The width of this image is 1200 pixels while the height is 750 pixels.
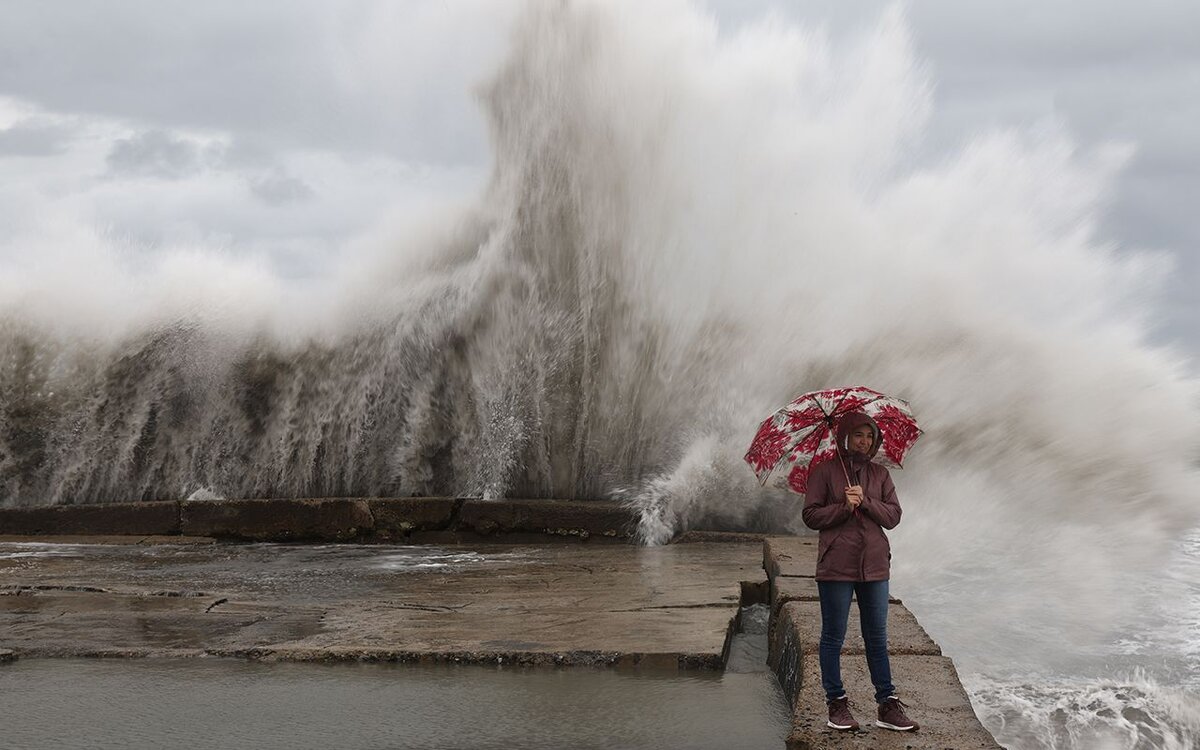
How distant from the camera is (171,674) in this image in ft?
16.2

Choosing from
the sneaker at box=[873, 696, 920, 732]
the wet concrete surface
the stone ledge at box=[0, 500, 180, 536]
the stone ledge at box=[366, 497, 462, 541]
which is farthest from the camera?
the stone ledge at box=[0, 500, 180, 536]

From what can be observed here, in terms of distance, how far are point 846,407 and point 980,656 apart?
7.87ft

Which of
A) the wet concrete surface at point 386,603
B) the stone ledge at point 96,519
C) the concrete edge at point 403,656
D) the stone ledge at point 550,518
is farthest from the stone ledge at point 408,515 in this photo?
the concrete edge at point 403,656

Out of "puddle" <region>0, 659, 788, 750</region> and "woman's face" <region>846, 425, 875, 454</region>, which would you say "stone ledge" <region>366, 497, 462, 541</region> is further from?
"woman's face" <region>846, 425, 875, 454</region>

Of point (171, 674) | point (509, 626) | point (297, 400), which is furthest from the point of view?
point (297, 400)

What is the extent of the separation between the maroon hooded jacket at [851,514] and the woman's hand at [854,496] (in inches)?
1.4

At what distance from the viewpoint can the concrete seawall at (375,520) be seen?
9.92 metres

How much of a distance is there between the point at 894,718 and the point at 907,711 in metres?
0.15

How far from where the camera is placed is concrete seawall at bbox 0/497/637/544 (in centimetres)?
992

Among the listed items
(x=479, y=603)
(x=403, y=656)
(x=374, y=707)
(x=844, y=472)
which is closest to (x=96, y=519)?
(x=479, y=603)

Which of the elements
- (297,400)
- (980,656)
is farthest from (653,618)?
(297,400)

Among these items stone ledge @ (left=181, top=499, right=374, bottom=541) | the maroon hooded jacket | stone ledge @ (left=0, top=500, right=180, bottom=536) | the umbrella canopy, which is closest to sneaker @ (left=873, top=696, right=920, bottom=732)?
the maroon hooded jacket

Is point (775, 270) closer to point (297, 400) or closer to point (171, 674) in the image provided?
point (297, 400)

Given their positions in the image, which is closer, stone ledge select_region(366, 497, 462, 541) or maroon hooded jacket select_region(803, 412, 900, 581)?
maroon hooded jacket select_region(803, 412, 900, 581)
